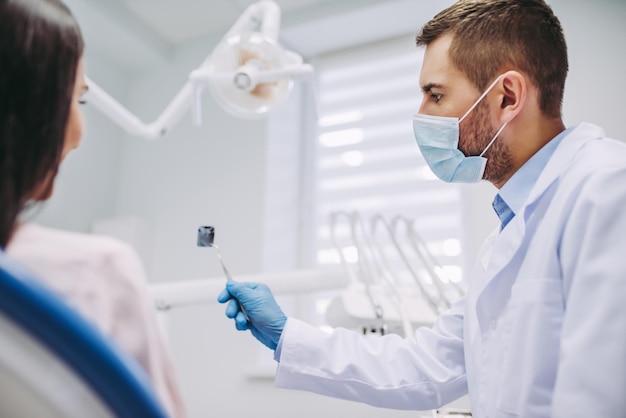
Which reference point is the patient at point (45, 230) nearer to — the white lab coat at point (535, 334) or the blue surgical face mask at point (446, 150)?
the white lab coat at point (535, 334)

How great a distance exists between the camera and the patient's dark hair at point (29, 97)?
46cm

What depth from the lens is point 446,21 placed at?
49.8 inches

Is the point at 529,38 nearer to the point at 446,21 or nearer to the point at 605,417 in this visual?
the point at 446,21

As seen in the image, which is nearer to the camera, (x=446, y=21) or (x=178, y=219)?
(x=446, y=21)

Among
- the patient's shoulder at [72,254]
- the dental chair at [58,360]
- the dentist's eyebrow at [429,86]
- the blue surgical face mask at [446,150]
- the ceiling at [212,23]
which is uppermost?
the ceiling at [212,23]

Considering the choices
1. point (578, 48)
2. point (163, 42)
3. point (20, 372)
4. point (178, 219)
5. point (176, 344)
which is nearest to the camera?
point (20, 372)

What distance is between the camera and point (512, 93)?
1.15 meters

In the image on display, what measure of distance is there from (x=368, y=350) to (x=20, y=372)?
3.34 feet

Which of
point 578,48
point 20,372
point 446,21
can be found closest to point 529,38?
point 446,21

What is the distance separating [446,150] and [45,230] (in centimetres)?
94

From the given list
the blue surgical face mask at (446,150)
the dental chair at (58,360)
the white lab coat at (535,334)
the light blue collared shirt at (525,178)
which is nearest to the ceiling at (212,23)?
the blue surgical face mask at (446,150)

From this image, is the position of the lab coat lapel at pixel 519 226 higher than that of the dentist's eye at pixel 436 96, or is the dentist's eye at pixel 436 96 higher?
the dentist's eye at pixel 436 96

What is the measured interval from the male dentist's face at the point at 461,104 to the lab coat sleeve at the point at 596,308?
1.10 ft

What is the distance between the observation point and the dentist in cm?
80
